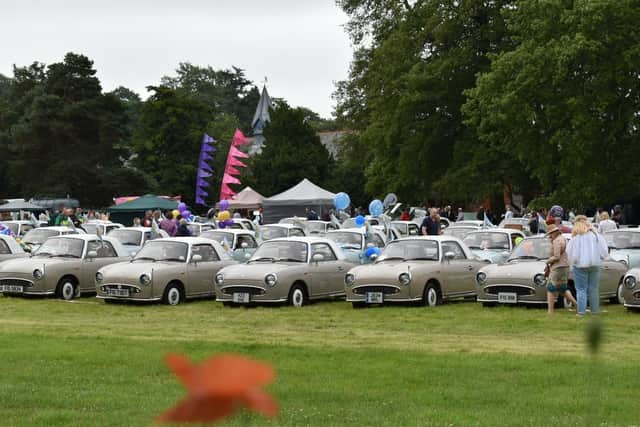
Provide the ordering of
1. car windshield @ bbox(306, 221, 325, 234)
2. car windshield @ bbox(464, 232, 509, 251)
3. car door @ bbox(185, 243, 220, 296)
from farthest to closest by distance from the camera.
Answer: car windshield @ bbox(306, 221, 325, 234)
car windshield @ bbox(464, 232, 509, 251)
car door @ bbox(185, 243, 220, 296)

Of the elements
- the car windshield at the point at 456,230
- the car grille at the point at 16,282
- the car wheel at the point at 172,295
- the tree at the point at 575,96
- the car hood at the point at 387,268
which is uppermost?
the tree at the point at 575,96

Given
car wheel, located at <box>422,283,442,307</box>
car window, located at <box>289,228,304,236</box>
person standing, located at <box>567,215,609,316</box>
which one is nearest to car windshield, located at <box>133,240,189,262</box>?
car wheel, located at <box>422,283,442,307</box>

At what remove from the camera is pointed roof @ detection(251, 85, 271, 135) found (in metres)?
152

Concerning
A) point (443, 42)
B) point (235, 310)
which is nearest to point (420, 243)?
point (235, 310)

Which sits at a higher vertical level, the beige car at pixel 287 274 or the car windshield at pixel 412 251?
the car windshield at pixel 412 251

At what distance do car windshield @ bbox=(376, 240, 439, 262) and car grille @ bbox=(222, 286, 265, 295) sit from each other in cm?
263

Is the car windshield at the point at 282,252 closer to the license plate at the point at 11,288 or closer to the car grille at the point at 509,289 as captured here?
the car grille at the point at 509,289

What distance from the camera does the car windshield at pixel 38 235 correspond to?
33.3 m

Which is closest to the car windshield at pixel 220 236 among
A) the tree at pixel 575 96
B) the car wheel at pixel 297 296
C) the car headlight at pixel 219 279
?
the car headlight at pixel 219 279

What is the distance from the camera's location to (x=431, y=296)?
23.1m

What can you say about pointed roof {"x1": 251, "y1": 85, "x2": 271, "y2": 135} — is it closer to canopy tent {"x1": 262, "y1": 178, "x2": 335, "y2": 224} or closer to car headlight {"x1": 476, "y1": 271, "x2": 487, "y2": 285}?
canopy tent {"x1": 262, "y1": 178, "x2": 335, "y2": 224}

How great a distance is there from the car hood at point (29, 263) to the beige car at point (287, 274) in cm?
458

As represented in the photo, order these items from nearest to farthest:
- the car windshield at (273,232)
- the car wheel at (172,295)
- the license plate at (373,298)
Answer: the license plate at (373,298)
the car wheel at (172,295)
the car windshield at (273,232)

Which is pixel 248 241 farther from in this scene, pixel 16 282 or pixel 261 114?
pixel 261 114
